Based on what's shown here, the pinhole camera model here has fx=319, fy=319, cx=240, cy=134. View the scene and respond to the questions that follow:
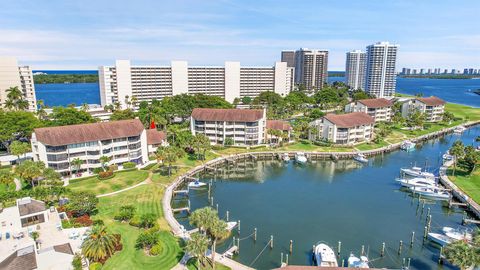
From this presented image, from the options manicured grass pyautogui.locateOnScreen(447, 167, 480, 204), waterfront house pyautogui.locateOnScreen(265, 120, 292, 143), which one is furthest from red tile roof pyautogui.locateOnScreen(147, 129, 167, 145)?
manicured grass pyautogui.locateOnScreen(447, 167, 480, 204)

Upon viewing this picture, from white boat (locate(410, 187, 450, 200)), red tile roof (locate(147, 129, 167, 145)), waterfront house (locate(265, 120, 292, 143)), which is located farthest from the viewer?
waterfront house (locate(265, 120, 292, 143))

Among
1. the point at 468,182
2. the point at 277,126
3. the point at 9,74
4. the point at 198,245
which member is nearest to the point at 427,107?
the point at 468,182

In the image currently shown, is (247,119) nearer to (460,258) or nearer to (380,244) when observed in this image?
(380,244)

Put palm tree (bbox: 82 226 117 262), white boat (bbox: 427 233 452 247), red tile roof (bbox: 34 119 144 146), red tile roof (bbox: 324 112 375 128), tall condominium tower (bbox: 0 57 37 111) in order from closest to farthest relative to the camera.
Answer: palm tree (bbox: 82 226 117 262)
white boat (bbox: 427 233 452 247)
red tile roof (bbox: 34 119 144 146)
red tile roof (bbox: 324 112 375 128)
tall condominium tower (bbox: 0 57 37 111)

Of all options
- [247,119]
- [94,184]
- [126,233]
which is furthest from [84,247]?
[247,119]

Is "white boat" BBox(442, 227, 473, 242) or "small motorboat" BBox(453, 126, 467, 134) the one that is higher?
"small motorboat" BBox(453, 126, 467, 134)

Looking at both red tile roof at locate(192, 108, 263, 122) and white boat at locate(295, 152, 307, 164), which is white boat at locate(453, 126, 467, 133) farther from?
red tile roof at locate(192, 108, 263, 122)
